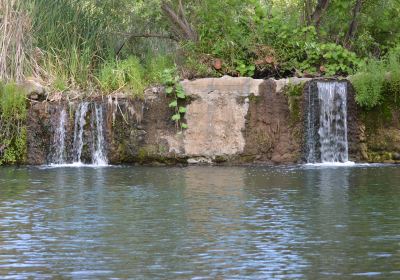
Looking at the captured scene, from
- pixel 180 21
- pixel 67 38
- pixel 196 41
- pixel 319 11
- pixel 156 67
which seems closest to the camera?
pixel 156 67

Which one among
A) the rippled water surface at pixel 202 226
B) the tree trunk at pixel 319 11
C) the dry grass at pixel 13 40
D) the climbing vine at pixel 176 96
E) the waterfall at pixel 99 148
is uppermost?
the tree trunk at pixel 319 11

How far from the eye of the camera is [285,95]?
20656mm

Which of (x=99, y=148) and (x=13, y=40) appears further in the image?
(x=13, y=40)

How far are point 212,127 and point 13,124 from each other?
13.6 feet

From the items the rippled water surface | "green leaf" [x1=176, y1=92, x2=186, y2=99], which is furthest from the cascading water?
the rippled water surface

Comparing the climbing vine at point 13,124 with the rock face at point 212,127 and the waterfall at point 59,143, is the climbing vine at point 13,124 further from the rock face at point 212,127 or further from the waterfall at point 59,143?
the waterfall at point 59,143

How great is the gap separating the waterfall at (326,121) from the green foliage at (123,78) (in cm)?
361

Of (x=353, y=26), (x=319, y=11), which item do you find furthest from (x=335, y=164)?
(x=319, y=11)

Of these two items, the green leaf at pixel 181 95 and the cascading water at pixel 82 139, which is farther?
the cascading water at pixel 82 139

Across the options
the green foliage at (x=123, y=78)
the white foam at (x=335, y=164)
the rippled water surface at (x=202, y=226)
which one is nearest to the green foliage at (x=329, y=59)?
the white foam at (x=335, y=164)

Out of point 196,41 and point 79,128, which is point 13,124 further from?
point 196,41

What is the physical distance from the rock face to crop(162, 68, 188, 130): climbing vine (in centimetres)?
12

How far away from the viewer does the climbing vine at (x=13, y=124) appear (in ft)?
68.2

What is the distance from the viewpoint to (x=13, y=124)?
20.9 m
